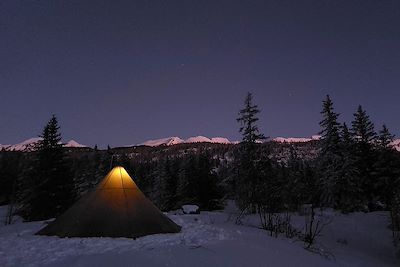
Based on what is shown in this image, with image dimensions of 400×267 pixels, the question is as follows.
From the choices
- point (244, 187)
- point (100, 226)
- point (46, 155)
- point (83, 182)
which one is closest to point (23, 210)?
point (46, 155)

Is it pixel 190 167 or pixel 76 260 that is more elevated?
pixel 190 167

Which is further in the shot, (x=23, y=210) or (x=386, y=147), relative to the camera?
(x=386, y=147)

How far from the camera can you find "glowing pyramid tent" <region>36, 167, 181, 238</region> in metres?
8.05

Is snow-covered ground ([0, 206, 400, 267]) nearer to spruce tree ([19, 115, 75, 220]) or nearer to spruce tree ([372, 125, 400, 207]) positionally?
spruce tree ([19, 115, 75, 220])

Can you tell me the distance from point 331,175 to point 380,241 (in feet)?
53.1

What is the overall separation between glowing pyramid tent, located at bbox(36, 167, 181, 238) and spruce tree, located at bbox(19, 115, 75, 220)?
20424 millimetres

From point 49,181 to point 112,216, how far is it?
866 inches

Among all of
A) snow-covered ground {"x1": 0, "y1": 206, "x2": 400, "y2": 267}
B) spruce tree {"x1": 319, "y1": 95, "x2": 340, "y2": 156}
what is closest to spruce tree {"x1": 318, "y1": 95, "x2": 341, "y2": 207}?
spruce tree {"x1": 319, "y1": 95, "x2": 340, "y2": 156}

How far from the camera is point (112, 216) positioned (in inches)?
331

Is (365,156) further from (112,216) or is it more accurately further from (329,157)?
(112,216)

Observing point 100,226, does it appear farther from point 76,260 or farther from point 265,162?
point 265,162

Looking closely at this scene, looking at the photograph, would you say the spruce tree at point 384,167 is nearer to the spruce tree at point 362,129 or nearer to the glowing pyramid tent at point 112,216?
the spruce tree at point 362,129

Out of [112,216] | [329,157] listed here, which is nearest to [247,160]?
[329,157]

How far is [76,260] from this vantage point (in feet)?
17.2
